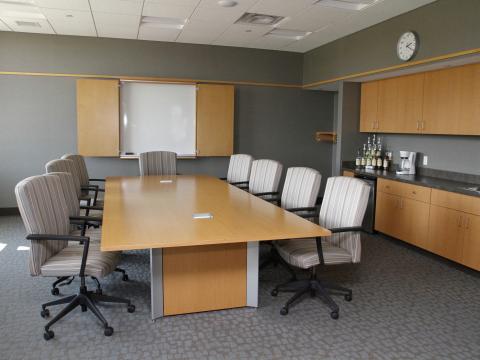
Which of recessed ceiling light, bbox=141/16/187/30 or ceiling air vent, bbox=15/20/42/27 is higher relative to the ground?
recessed ceiling light, bbox=141/16/187/30

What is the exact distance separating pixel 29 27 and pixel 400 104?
5.35 m

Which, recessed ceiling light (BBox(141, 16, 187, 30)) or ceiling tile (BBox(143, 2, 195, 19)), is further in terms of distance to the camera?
recessed ceiling light (BBox(141, 16, 187, 30))

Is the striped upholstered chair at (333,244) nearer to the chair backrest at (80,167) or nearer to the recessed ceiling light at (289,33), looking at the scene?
the chair backrest at (80,167)

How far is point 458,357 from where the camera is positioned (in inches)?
106

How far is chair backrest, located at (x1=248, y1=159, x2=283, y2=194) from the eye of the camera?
489 centimetres

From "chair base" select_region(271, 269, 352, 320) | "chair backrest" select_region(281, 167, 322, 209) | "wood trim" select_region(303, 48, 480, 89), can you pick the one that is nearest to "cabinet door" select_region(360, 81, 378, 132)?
"wood trim" select_region(303, 48, 480, 89)

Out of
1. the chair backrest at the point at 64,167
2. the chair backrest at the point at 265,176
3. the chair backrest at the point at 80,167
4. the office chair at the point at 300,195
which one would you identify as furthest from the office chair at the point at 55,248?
the chair backrest at the point at 265,176

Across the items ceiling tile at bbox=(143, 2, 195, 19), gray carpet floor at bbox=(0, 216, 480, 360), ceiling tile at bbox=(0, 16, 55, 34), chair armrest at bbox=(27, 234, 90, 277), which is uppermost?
ceiling tile at bbox=(143, 2, 195, 19)

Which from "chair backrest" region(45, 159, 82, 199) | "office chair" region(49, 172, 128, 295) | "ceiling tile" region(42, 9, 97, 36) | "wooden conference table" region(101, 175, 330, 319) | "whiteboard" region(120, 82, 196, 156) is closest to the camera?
"wooden conference table" region(101, 175, 330, 319)

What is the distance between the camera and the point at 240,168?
19.4 feet

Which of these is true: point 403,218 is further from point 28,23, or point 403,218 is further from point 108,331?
point 28,23

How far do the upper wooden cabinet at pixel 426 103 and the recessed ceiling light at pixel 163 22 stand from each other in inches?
114

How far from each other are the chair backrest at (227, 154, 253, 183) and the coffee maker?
203cm

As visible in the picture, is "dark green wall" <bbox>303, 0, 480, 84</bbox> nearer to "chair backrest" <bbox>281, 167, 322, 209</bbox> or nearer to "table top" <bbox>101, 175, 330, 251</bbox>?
"chair backrest" <bbox>281, 167, 322, 209</bbox>
